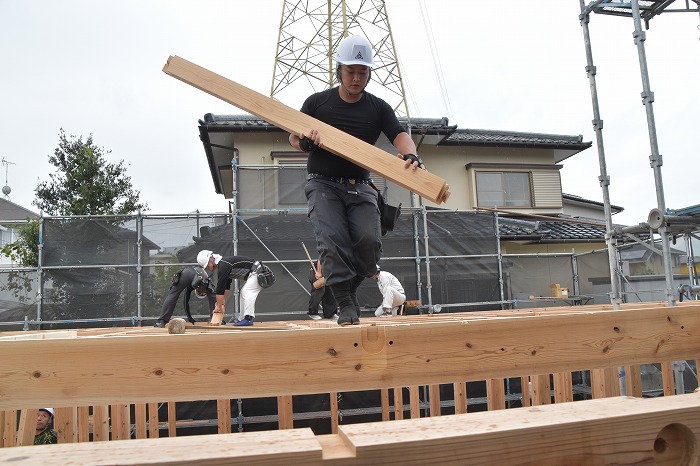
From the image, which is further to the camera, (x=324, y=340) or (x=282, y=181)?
(x=282, y=181)

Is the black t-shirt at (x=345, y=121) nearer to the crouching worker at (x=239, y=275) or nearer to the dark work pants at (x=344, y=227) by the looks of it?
the dark work pants at (x=344, y=227)

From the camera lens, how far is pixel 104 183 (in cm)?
1404

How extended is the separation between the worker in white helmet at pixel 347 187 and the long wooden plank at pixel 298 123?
0.24 m

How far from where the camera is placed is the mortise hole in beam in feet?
3.48

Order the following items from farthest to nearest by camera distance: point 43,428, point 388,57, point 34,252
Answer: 1. point 388,57
2. point 34,252
3. point 43,428

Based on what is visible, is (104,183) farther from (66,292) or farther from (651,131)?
(651,131)

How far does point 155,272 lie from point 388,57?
10642 millimetres

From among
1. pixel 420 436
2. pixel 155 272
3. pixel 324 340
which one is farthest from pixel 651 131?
pixel 155 272

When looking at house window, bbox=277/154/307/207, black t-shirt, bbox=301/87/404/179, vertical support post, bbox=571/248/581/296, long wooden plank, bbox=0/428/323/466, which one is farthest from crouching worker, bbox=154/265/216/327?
vertical support post, bbox=571/248/581/296

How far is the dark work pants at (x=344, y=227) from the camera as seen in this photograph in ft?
11.1

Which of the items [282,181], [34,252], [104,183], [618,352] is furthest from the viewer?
[104,183]

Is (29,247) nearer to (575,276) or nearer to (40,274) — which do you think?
(40,274)

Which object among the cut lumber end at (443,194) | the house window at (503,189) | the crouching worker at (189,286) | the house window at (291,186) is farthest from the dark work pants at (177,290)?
the house window at (503,189)

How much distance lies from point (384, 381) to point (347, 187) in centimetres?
182
